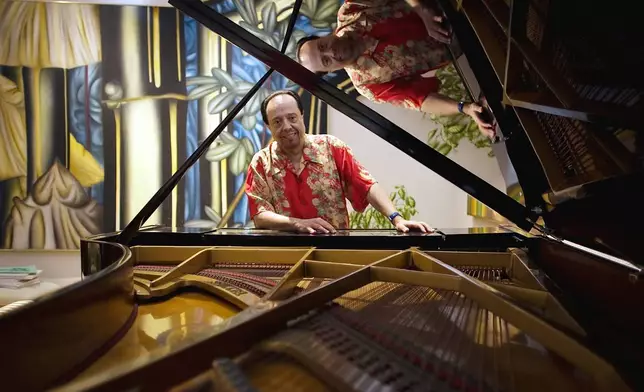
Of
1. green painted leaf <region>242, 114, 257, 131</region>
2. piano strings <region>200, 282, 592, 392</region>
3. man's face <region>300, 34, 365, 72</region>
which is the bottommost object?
piano strings <region>200, 282, 592, 392</region>

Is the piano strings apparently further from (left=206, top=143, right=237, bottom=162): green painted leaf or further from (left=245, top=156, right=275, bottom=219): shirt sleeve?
(left=206, top=143, right=237, bottom=162): green painted leaf

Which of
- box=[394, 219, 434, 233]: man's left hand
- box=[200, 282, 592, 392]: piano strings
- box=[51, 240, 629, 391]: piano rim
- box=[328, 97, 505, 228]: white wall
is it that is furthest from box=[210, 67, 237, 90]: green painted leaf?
box=[200, 282, 592, 392]: piano strings

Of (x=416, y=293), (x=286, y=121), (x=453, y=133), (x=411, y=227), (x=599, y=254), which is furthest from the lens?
(x=453, y=133)

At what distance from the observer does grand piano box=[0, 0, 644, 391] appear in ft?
2.72

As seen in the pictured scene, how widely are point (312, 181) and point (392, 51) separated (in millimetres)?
980

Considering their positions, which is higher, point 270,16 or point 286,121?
point 270,16

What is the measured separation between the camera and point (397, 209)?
15.6 ft

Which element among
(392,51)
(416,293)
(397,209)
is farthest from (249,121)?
(416,293)

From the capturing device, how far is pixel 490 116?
1.78 meters

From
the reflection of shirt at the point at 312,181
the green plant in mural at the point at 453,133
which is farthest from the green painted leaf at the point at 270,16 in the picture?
the reflection of shirt at the point at 312,181

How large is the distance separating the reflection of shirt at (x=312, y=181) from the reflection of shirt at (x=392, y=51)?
49 centimetres

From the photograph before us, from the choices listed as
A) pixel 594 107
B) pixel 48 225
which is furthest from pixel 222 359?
pixel 48 225

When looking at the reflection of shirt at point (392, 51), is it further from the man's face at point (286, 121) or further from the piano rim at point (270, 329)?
the piano rim at point (270, 329)

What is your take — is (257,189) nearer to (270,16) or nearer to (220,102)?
(220,102)
